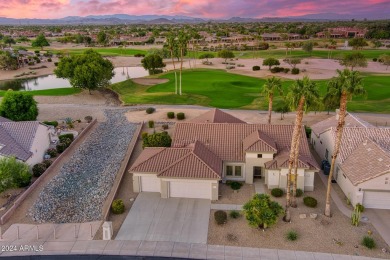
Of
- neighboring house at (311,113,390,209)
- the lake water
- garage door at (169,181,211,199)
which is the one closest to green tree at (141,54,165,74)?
the lake water

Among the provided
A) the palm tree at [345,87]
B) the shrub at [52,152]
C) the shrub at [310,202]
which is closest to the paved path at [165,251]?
the shrub at [310,202]

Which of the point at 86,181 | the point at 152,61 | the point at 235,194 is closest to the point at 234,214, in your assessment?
the point at 235,194

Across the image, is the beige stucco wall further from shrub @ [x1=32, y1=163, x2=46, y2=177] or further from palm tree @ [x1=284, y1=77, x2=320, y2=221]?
palm tree @ [x1=284, y1=77, x2=320, y2=221]

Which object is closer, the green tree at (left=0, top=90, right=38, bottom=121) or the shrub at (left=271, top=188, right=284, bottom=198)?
the shrub at (left=271, top=188, right=284, bottom=198)

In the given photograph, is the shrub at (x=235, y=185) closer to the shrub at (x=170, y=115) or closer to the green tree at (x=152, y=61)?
the shrub at (x=170, y=115)

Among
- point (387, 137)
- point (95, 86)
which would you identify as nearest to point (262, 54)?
point (95, 86)

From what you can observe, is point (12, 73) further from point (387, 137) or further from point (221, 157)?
point (387, 137)
